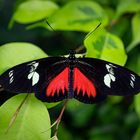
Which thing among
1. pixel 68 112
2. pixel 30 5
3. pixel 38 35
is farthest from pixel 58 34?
pixel 30 5

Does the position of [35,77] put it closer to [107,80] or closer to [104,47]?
[107,80]

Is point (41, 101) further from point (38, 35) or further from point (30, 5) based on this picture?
point (38, 35)

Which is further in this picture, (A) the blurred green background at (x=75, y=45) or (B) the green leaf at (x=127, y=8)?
(B) the green leaf at (x=127, y=8)

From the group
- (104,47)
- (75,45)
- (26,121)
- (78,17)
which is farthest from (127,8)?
(75,45)

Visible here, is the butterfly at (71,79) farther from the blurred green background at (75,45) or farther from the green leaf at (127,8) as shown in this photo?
the green leaf at (127,8)

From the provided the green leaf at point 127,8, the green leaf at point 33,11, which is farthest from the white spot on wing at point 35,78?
the green leaf at point 127,8

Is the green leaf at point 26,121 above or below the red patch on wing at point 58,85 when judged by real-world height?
below

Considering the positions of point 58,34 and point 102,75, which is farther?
point 58,34

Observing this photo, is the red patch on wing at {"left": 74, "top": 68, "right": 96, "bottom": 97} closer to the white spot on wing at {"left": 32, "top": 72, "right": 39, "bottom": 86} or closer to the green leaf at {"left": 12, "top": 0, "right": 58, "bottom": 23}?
the white spot on wing at {"left": 32, "top": 72, "right": 39, "bottom": 86}
